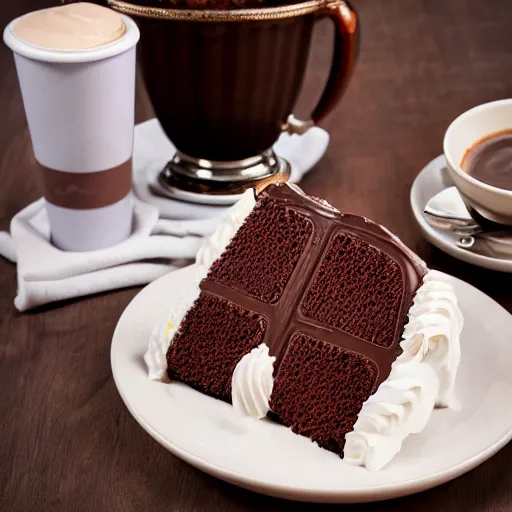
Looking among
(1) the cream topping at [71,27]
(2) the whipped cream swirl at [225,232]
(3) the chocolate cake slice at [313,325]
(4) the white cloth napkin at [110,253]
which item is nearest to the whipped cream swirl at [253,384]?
(3) the chocolate cake slice at [313,325]

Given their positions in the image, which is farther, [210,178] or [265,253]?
[210,178]

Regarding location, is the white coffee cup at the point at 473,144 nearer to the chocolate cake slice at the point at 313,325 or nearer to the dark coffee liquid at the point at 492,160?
the dark coffee liquid at the point at 492,160

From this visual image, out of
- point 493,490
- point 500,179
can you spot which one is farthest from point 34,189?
point 493,490

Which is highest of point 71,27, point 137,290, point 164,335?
point 71,27

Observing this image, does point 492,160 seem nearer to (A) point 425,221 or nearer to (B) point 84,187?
(A) point 425,221

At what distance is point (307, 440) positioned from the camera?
757 mm

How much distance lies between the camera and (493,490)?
741 mm

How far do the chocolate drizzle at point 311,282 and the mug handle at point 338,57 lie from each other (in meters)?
0.40

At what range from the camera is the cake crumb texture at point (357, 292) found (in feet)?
2.63

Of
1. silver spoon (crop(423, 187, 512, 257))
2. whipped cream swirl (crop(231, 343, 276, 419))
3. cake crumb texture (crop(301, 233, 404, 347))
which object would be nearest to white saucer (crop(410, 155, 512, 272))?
silver spoon (crop(423, 187, 512, 257))

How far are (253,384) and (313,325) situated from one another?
0.09 metres

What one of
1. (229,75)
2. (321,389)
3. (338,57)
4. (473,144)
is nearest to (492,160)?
(473,144)

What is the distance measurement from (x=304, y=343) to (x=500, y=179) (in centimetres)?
44

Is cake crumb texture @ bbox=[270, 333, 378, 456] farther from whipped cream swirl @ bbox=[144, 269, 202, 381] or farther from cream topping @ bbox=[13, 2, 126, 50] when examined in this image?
cream topping @ bbox=[13, 2, 126, 50]
